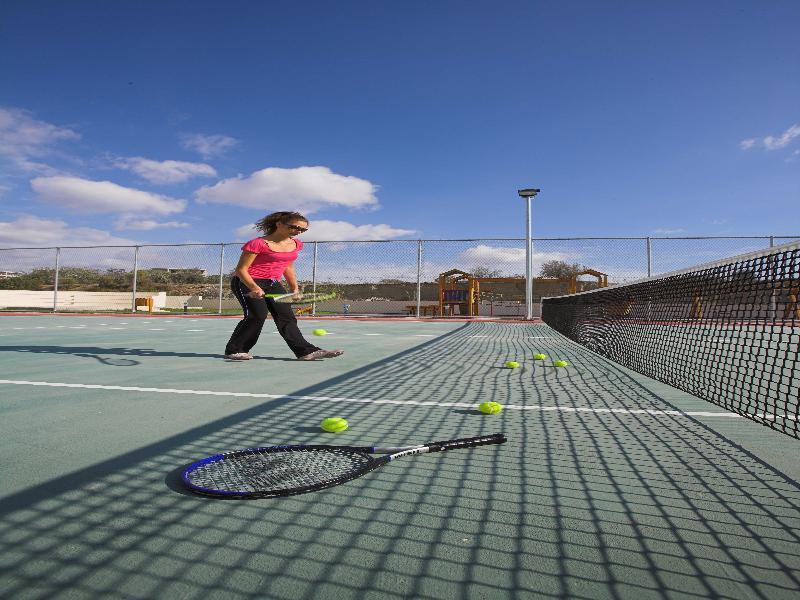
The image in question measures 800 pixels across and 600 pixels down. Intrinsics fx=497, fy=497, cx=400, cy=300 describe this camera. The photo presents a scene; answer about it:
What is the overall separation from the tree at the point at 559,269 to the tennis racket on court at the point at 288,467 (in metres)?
15.3

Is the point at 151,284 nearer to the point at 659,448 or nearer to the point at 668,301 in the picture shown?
the point at 668,301

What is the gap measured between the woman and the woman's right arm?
0.04ft

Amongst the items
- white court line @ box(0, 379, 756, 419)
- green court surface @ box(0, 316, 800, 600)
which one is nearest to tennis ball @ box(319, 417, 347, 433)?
green court surface @ box(0, 316, 800, 600)

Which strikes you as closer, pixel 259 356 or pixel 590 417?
pixel 590 417

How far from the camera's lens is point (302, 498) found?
5.24 feet

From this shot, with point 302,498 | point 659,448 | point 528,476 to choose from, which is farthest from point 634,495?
point 302,498

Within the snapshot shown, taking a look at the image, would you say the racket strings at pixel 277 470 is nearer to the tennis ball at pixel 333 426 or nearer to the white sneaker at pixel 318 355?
the tennis ball at pixel 333 426

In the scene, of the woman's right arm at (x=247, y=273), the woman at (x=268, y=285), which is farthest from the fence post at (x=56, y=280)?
the woman's right arm at (x=247, y=273)

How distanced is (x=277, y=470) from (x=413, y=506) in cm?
56

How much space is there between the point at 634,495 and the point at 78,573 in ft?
5.24

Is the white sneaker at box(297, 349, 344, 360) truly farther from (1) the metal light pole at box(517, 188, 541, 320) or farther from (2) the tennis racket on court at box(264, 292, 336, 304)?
(1) the metal light pole at box(517, 188, 541, 320)

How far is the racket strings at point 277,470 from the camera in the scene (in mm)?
1652

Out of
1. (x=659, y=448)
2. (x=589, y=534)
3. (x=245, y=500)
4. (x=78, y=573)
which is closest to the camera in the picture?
(x=78, y=573)

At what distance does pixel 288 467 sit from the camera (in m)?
1.84
